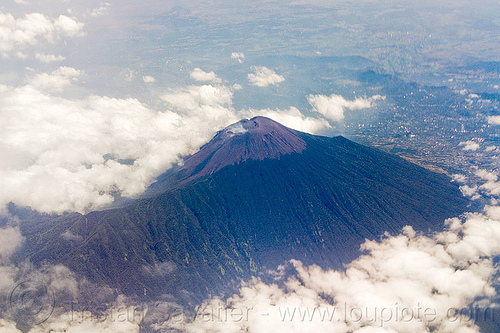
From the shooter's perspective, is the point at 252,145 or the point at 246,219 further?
the point at 252,145

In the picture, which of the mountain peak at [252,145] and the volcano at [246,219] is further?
the mountain peak at [252,145]

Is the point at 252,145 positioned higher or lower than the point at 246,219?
higher

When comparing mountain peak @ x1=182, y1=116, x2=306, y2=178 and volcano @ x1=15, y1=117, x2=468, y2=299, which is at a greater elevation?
mountain peak @ x1=182, y1=116, x2=306, y2=178

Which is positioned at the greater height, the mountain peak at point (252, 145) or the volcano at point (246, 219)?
the mountain peak at point (252, 145)

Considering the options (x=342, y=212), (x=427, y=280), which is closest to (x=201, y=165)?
(x=342, y=212)

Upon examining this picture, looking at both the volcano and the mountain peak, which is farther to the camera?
the mountain peak

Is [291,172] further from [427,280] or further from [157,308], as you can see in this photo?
[157,308]
